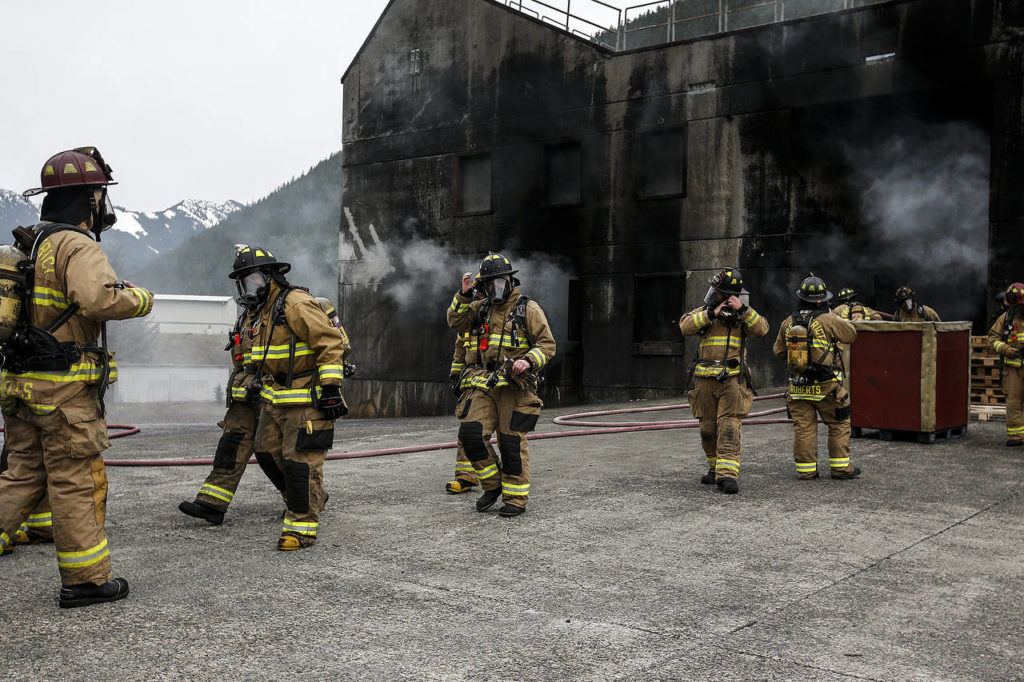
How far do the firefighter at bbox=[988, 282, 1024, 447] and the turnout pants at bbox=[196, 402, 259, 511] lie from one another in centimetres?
787

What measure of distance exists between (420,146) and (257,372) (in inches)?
690

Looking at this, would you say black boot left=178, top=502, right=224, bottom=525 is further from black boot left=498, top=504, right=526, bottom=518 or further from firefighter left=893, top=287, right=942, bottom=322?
firefighter left=893, top=287, right=942, bottom=322

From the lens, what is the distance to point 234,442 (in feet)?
19.6

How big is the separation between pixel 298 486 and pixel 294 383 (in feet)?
2.03

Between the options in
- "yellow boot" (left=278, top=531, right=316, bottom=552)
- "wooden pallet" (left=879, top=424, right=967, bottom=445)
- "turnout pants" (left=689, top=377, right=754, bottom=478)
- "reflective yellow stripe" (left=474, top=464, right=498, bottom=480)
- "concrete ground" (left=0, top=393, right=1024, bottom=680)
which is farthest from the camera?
"wooden pallet" (left=879, top=424, right=967, bottom=445)

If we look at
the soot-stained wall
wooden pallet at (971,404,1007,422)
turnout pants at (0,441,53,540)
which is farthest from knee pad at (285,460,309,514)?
the soot-stained wall

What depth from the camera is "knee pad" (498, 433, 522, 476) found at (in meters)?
6.32

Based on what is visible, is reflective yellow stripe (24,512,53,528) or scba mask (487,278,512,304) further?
scba mask (487,278,512,304)

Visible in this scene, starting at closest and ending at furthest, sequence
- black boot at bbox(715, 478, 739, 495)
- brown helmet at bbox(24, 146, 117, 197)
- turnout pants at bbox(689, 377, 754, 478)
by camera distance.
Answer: brown helmet at bbox(24, 146, 117, 197), black boot at bbox(715, 478, 739, 495), turnout pants at bbox(689, 377, 754, 478)

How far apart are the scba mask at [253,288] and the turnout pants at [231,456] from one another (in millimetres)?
746

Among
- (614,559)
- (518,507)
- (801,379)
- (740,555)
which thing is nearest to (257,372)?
(518,507)

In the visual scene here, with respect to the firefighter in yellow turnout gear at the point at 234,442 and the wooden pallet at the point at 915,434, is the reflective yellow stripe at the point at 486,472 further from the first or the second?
the wooden pallet at the point at 915,434

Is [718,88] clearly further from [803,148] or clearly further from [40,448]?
[40,448]

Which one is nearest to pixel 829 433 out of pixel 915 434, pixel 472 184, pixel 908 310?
pixel 915 434
